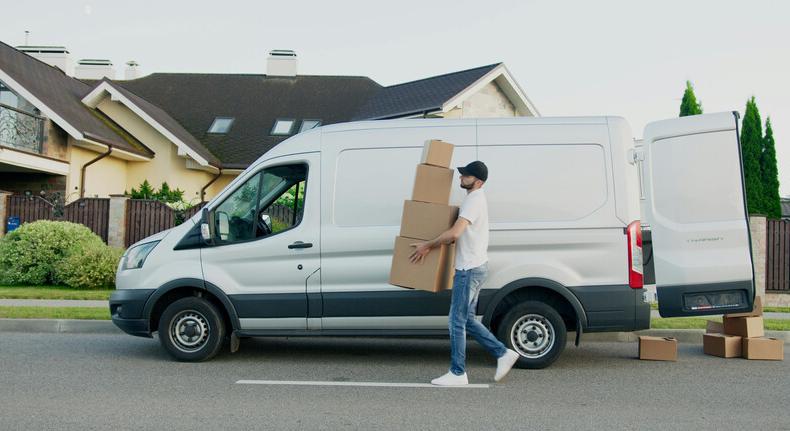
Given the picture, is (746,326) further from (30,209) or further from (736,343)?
(30,209)

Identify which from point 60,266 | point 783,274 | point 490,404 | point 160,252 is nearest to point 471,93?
point 783,274

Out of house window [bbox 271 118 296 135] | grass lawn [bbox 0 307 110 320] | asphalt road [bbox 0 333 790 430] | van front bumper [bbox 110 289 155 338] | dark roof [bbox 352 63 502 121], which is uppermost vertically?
dark roof [bbox 352 63 502 121]

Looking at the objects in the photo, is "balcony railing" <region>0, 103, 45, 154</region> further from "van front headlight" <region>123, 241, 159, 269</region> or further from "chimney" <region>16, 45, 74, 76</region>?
"van front headlight" <region>123, 241, 159, 269</region>

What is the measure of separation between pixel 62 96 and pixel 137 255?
1673 centimetres

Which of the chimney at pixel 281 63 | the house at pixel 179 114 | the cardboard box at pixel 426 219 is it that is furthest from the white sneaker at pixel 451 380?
the chimney at pixel 281 63

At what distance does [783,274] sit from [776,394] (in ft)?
32.7

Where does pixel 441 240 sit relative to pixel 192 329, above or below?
above

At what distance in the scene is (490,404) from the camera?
5.76 m

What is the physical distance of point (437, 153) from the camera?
22.0 feet

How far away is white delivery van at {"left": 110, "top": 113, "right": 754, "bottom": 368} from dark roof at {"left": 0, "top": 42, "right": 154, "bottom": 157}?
1411 centimetres

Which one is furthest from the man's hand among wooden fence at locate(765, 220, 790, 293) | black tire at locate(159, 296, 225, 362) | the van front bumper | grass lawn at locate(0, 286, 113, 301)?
wooden fence at locate(765, 220, 790, 293)

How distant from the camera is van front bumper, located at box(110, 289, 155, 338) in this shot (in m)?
7.48

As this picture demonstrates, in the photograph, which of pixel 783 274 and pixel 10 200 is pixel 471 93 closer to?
pixel 783 274

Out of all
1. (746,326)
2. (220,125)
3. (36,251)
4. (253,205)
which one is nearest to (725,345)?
(746,326)
